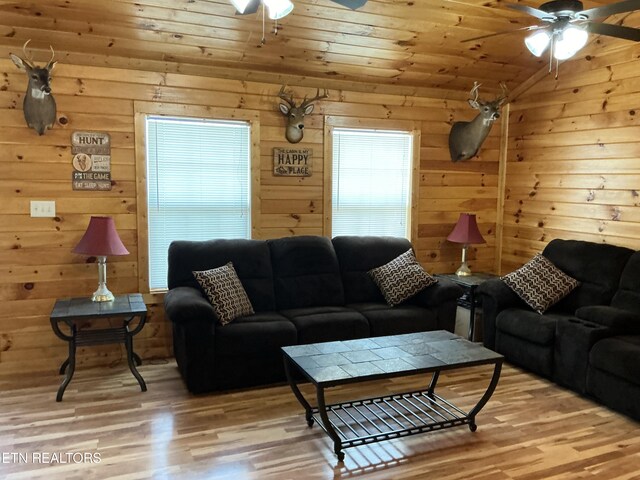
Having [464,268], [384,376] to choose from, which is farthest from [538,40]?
[464,268]

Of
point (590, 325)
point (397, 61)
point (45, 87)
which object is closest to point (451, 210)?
point (397, 61)

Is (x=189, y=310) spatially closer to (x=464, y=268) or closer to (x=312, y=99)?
(x=312, y=99)

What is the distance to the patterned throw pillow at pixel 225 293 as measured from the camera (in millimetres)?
3674

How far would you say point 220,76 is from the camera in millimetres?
4250

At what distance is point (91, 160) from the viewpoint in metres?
3.95

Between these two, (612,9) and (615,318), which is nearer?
(612,9)

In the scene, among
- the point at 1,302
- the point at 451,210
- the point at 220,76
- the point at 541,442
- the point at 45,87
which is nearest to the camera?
the point at 541,442

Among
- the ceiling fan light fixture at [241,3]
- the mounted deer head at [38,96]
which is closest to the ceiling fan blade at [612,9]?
the ceiling fan light fixture at [241,3]

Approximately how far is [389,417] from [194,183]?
7.85 feet

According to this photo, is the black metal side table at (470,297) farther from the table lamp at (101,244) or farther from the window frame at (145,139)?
the table lamp at (101,244)

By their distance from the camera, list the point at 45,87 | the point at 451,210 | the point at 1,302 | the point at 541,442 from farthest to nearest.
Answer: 1. the point at 451,210
2. the point at 1,302
3. the point at 45,87
4. the point at 541,442

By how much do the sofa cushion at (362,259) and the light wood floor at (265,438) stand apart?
87 cm

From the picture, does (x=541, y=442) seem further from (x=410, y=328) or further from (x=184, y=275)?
(x=184, y=275)

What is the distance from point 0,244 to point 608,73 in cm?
489
